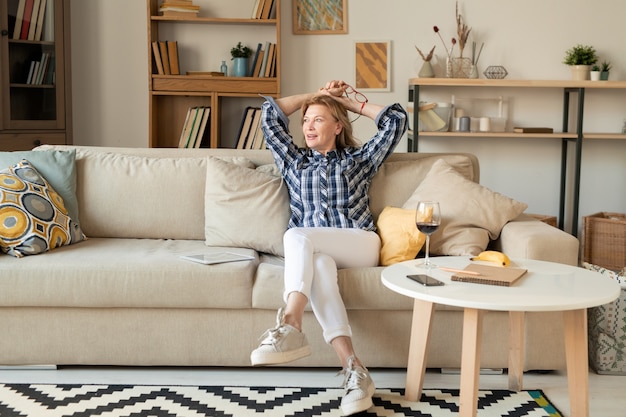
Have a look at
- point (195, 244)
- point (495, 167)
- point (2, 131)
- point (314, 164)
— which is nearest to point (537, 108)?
point (495, 167)

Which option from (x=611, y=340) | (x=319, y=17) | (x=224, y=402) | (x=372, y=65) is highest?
(x=319, y=17)

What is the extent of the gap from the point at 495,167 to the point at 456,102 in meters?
0.50

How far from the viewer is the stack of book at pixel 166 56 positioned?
4.96 metres

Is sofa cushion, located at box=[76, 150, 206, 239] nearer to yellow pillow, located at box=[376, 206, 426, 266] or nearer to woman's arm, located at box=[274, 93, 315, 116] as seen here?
woman's arm, located at box=[274, 93, 315, 116]

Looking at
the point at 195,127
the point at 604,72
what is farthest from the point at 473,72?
the point at 195,127

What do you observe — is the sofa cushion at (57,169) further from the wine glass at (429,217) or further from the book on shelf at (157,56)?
the book on shelf at (157,56)

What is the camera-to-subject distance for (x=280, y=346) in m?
2.47

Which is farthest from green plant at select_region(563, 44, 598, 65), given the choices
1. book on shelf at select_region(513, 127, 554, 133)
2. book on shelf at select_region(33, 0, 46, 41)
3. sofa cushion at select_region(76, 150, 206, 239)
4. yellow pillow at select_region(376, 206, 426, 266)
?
book on shelf at select_region(33, 0, 46, 41)

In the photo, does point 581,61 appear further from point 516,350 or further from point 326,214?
point 516,350

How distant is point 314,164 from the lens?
3174 millimetres

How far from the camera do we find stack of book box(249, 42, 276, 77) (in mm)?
5004

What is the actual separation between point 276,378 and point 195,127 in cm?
259

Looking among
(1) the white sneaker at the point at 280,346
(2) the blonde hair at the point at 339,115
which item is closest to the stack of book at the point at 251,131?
(2) the blonde hair at the point at 339,115

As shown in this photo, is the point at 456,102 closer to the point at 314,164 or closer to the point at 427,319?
the point at 314,164
